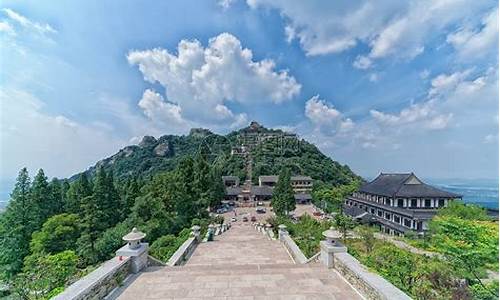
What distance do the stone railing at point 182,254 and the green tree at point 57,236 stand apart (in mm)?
13909

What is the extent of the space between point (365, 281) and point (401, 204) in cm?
2898

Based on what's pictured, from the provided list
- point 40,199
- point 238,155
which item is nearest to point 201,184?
point 40,199

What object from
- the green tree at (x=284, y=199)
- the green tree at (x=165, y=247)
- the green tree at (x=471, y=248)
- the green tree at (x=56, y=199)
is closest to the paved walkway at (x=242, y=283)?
the green tree at (x=471, y=248)

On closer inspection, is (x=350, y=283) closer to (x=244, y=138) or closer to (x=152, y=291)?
(x=152, y=291)

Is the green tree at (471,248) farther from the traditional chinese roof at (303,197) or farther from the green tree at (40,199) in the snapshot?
the traditional chinese roof at (303,197)

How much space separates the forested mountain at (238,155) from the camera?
251 feet

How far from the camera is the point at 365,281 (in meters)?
4.88

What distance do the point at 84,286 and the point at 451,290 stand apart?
20.5 ft

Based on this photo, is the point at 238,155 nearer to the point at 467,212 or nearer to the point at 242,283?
the point at 467,212

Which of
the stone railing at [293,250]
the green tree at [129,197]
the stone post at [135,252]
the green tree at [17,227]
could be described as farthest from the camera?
the green tree at [129,197]

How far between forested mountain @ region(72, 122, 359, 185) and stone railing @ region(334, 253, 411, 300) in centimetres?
6506

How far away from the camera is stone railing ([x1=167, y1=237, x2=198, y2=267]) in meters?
8.81

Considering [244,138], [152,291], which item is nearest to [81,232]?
[152,291]

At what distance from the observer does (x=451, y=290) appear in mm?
6070
